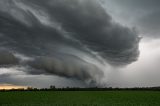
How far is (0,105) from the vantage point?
53.6 metres
